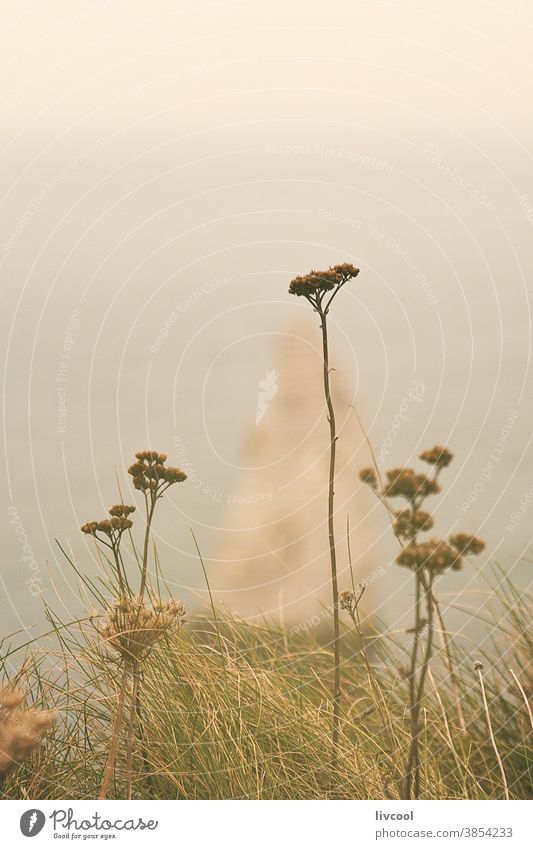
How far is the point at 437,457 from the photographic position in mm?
2447

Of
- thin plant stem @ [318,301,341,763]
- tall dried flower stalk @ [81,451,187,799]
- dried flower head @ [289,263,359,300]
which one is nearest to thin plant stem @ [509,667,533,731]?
thin plant stem @ [318,301,341,763]

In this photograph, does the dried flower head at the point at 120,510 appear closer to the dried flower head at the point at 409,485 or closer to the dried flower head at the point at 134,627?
the dried flower head at the point at 134,627

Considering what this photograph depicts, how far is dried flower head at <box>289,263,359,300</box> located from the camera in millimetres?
2570

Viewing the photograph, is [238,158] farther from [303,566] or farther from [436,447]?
[303,566]

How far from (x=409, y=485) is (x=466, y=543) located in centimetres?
23

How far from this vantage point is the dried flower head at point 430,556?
2.22 meters

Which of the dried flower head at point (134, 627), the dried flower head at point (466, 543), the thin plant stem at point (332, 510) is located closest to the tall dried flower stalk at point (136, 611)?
the dried flower head at point (134, 627)

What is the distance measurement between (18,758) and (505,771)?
164cm

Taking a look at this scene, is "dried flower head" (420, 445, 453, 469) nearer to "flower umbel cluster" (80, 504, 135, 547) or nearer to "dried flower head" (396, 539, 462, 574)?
"dried flower head" (396, 539, 462, 574)

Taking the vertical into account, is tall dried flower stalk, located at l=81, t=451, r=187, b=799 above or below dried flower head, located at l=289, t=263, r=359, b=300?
below

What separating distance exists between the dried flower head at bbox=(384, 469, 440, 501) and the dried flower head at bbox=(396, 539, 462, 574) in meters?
0.14

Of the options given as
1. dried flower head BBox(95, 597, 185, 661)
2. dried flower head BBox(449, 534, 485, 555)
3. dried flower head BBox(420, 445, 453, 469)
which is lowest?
dried flower head BBox(95, 597, 185, 661)

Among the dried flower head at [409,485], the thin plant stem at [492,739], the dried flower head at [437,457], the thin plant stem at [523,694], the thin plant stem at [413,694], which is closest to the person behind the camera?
the thin plant stem at [413,694]
